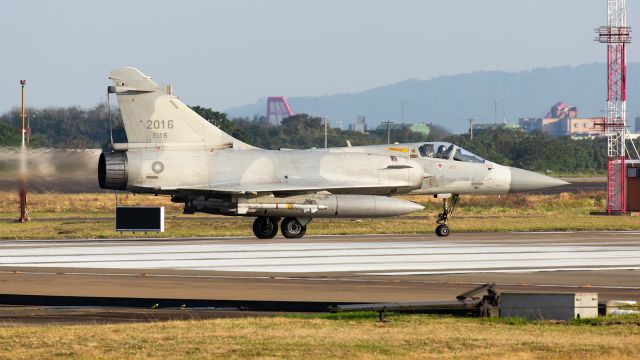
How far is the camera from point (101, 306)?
1909 centimetres

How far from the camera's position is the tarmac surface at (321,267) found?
21188 mm

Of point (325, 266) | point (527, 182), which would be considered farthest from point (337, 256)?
point (527, 182)

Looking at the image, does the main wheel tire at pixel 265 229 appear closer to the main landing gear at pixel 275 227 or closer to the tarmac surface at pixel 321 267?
the main landing gear at pixel 275 227

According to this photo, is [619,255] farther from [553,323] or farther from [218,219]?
[218,219]

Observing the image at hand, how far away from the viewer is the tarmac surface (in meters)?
21.2

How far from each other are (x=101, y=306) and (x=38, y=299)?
1.43 metres

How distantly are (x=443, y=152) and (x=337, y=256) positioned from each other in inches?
354

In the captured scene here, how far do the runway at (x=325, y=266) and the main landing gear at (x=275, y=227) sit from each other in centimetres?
44

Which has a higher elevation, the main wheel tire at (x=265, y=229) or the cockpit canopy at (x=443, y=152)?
the cockpit canopy at (x=443, y=152)

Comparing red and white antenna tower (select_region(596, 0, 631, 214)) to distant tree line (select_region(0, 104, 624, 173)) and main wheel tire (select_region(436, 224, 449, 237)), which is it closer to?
main wheel tire (select_region(436, 224, 449, 237))

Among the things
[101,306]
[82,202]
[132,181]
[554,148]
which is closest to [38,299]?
[101,306]

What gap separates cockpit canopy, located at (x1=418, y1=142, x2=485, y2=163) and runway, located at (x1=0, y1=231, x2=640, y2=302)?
259 centimetres

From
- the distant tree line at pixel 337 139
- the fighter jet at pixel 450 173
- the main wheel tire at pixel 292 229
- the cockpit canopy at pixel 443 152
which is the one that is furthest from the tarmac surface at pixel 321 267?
the distant tree line at pixel 337 139

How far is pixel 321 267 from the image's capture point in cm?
2677
